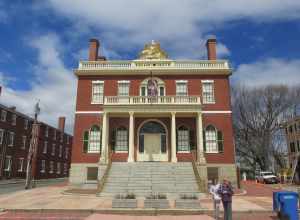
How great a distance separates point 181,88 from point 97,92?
8.04 meters

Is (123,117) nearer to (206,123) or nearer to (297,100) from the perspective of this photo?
(206,123)

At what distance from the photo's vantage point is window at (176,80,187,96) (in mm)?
26267

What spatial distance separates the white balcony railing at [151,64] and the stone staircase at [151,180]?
9.46m

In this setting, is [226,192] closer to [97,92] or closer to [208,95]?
[208,95]

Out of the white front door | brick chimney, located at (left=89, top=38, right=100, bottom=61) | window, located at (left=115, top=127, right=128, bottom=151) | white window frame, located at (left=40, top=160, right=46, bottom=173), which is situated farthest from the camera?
white window frame, located at (left=40, top=160, right=46, bottom=173)

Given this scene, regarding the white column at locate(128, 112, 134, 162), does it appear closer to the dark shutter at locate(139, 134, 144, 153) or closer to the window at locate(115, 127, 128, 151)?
the window at locate(115, 127, 128, 151)

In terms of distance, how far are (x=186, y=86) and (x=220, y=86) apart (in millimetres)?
3177

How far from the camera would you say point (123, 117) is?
25.6 metres

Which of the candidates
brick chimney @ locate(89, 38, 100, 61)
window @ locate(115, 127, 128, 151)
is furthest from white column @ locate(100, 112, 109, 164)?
brick chimney @ locate(89, 38, 100, 61)

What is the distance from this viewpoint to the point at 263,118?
43.4 meters

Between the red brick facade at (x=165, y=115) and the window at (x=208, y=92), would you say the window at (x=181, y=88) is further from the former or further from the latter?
the window at (x=208, y=92)

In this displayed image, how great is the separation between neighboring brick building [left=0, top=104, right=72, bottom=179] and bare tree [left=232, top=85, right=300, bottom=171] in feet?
109

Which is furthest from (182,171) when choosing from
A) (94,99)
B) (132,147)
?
(94,99)

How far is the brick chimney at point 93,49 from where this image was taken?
28312 mm
